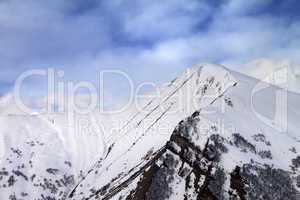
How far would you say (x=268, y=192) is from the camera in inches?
5271

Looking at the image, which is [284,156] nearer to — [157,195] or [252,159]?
[252,159]

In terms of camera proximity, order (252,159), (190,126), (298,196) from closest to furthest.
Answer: (298,196) → (252,159) → (190,126)

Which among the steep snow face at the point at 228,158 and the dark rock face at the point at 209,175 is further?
the steep snow face at the point at 228,158

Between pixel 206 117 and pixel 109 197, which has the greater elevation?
pixel 206 117

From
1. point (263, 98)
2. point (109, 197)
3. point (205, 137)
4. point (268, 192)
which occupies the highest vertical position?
point (263, 98)

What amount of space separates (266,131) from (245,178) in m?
28.1

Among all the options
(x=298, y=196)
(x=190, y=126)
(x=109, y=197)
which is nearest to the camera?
(x=298, y=196)

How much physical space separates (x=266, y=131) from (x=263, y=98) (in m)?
30.8

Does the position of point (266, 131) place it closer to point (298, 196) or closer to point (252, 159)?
point (252, 159)

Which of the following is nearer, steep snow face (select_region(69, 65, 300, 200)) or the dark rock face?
the dark rock face

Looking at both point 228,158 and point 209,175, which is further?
point 228,158

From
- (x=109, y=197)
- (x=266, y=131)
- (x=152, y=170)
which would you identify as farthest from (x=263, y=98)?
(x=109, y=197)

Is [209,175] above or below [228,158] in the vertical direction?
below

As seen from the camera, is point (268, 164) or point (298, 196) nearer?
point (298, 196)
